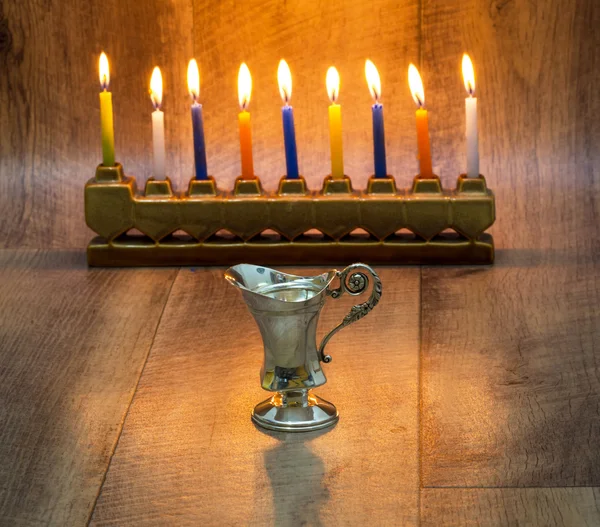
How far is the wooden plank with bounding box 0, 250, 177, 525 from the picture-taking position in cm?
77

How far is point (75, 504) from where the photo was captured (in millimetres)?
749

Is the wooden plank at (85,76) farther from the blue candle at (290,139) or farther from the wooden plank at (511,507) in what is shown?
the wooden plank at (511,507)

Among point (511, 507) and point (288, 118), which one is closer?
point (511, 507)

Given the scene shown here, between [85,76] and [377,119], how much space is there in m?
0.44

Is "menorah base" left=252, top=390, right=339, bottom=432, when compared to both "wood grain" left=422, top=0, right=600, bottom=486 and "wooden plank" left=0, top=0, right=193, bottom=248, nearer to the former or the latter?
"wood grain" left=422, top=0, right=600, bottom=486

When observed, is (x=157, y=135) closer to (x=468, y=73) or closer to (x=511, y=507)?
(x=468, y=73)

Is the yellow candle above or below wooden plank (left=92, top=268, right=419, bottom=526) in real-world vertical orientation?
above

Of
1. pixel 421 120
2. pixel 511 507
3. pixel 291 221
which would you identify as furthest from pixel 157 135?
pixel 511 507

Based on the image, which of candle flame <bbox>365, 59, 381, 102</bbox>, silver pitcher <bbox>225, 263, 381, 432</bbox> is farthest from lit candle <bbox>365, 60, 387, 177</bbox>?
silver pitcher <bbox>225, 263, 381, 432</bbox>

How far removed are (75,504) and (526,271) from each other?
0.57 metres

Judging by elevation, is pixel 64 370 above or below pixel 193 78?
below

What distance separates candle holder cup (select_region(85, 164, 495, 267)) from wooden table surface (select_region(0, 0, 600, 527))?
0.12 ft

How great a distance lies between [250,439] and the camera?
2.73 ft

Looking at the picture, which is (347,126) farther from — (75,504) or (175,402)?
(75,504)
